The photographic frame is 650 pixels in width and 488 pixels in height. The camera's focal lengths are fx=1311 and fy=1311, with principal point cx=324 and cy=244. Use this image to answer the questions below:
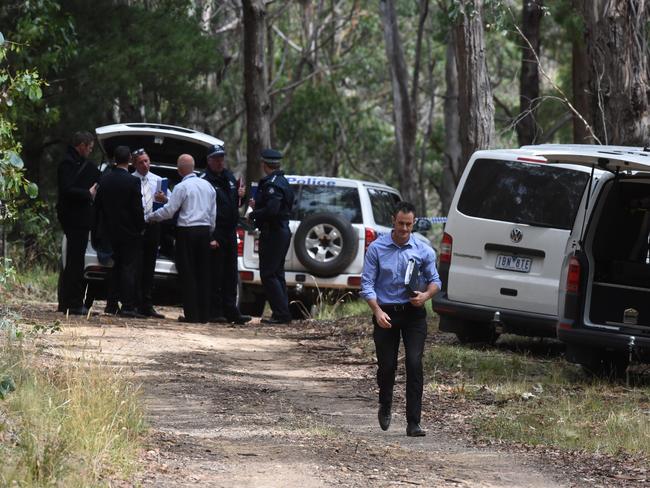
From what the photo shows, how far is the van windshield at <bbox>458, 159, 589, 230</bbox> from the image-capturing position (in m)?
12.7

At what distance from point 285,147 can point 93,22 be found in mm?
19875

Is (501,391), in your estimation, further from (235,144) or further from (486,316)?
(235,144)

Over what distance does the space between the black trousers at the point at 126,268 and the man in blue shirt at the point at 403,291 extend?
633cm

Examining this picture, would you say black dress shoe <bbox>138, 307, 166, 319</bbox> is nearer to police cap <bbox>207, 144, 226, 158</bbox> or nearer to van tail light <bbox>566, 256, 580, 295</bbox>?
police cap <bbox>207, 144, 226, 158</bbox>

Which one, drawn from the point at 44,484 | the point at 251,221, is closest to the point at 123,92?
the point at 251,221

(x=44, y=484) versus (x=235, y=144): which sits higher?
(x=235, y=144)

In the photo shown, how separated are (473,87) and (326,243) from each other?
9.88 feet

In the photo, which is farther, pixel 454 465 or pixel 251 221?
pixel 251 221

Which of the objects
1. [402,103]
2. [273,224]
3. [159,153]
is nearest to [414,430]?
[273,224]

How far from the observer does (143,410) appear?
8477mm

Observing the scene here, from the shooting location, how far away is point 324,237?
54.7 ft

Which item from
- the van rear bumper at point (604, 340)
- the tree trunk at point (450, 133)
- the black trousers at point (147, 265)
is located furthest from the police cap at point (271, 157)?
the tree trunk at point (450, 133)

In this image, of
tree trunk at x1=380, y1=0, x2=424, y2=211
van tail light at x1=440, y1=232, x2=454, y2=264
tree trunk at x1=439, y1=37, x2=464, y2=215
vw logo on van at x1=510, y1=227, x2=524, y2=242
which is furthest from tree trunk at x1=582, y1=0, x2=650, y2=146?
tree trunk at x1=439, y1=37, x2=464, y2=215

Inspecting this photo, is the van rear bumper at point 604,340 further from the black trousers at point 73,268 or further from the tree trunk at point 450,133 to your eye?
the tree trunk at point 450,133
